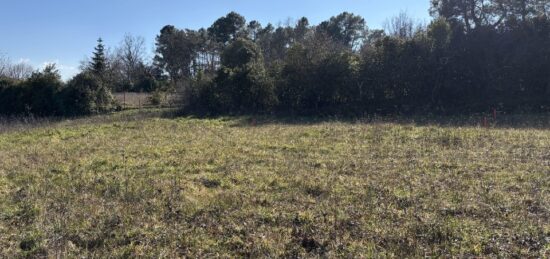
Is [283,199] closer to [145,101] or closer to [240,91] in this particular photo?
[240,91]

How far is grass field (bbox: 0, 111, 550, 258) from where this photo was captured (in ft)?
14.5

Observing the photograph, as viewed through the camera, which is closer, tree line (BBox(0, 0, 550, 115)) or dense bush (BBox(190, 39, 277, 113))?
tree line (BBox(0, 0, 550, 115))

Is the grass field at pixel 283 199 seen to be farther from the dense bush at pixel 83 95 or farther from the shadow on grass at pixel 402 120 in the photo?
the dense bush at pixel 83 95

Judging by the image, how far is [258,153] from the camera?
9727 millimetres

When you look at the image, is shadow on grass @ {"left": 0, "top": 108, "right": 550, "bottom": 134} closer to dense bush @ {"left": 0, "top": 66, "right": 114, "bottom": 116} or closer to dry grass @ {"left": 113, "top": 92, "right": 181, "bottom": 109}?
dense bush @ {"left": 0, "top": 66, "right": 114, "bottom": 116}

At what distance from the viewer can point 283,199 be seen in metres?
6.03

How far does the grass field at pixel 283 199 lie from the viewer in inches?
174

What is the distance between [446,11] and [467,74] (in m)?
6.42

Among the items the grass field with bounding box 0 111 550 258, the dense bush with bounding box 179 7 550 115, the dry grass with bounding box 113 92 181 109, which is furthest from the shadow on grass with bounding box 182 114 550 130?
the dry grass with bounding box 113 92 181 109

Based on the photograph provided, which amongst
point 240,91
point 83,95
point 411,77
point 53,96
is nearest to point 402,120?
point 411,77

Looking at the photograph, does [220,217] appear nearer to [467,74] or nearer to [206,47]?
[467,74]

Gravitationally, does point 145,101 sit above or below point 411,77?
below

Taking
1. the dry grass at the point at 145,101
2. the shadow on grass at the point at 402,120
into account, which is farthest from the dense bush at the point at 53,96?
the dry grass at the point at 145,101

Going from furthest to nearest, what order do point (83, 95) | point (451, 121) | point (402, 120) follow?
point (83, 95), point (402, 120), point (451, 121)
